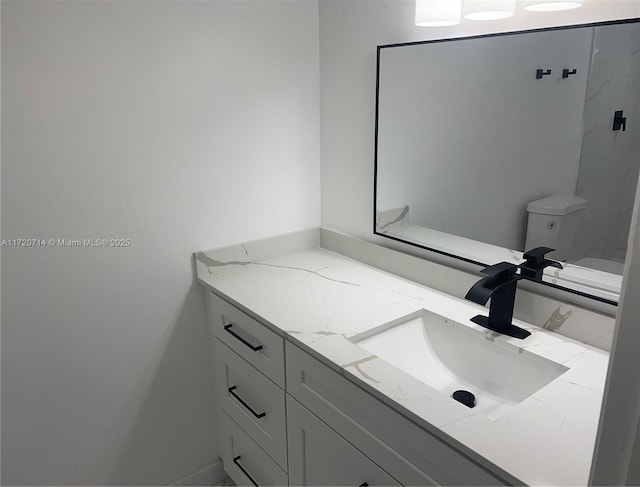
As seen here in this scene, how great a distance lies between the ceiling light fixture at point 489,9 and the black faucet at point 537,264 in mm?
642

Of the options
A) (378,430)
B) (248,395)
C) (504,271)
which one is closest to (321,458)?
(378,430)

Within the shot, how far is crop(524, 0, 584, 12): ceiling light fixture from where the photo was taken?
1.17 metres

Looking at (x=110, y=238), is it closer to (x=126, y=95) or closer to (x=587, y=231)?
(x=126, y=95)

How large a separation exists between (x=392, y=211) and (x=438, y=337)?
0.51m

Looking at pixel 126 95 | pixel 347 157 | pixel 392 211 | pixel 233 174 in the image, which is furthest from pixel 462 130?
pixel 126 95

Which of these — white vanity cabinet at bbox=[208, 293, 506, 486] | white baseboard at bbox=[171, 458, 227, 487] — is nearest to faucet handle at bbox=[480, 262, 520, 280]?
white vanity cabinet at bbox=[208, 293, 506, 486]

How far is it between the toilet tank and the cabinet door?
2.42 feet

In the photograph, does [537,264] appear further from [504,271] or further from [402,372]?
[402,372]

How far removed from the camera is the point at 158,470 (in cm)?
187

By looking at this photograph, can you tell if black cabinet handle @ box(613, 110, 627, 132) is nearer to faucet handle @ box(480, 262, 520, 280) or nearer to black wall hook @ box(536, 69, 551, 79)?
black wall hook @ box(536, 69, 551, 79)

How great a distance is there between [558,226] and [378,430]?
0.71 m

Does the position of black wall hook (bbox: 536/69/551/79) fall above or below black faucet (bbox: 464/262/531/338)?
above

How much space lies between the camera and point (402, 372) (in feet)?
3.77

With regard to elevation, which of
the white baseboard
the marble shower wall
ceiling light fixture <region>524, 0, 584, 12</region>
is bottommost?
the white baseboard
